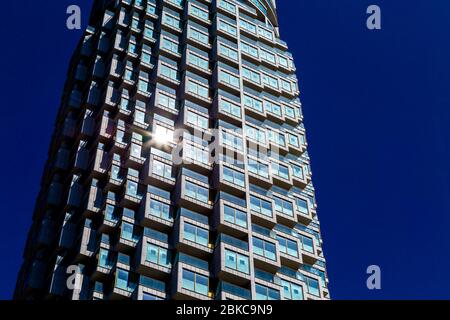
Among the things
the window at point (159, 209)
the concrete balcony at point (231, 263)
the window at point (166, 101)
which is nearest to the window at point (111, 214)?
the window at point (159, 209)

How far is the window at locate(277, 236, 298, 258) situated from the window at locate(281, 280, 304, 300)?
347 centimetres

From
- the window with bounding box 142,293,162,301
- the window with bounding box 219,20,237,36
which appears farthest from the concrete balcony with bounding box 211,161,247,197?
the window with bounding box 219,20,237,36

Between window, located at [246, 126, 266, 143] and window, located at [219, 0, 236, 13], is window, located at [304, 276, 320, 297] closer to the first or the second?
window, located at [246, 126, 266, 143]

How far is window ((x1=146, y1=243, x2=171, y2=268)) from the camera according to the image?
209 ft

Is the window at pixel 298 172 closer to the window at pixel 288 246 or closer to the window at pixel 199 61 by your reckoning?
the window at pixel 288 246

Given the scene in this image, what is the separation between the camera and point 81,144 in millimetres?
78438

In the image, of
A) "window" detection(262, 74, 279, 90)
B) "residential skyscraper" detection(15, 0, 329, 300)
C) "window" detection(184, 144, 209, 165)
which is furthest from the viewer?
"window" detection(262, 74, 279, 90)

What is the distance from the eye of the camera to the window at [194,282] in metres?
62.2

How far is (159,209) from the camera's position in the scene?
68.0m
